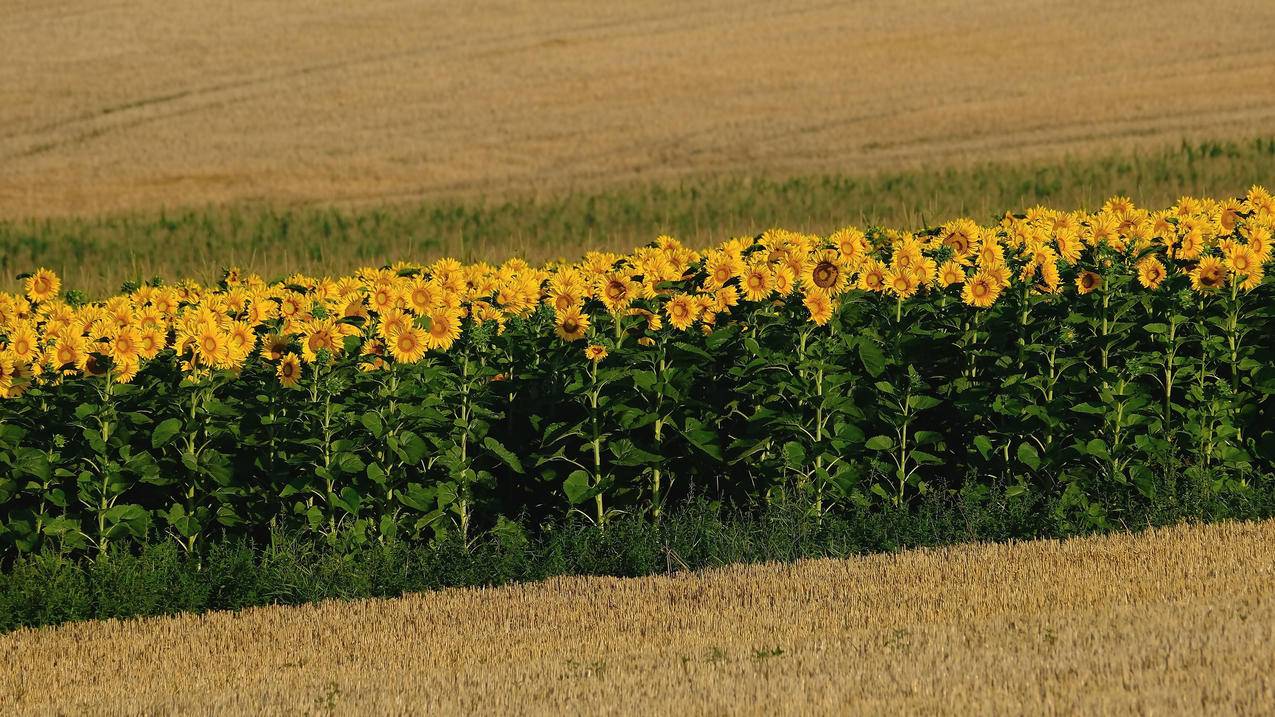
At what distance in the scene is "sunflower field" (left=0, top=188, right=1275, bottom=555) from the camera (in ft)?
27.0

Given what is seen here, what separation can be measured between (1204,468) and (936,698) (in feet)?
12.6

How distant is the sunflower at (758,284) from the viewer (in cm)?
846

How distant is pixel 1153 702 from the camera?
17.3 feet

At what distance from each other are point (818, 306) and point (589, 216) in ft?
50.7

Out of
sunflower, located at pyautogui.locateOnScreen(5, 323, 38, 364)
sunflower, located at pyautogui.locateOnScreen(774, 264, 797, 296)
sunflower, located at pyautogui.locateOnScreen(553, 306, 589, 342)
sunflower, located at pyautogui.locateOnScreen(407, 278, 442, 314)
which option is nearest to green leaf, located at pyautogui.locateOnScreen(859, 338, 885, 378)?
sunflower, located at pyautogui.locateOnScreen(774, 264, 797, 296)

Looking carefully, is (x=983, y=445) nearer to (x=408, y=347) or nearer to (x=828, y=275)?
(x=828, y=275)

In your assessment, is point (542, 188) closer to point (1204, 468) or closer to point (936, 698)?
point (1204, 468)

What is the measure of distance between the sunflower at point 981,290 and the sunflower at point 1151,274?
77cm

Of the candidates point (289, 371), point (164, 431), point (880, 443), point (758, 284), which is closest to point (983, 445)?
point (880, 443)

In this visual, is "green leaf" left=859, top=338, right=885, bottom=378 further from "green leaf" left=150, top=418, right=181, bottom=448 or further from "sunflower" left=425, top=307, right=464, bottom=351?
"green leaf" left=150, top=418, right=181, bottom=448

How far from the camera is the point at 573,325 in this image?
8.52 metres

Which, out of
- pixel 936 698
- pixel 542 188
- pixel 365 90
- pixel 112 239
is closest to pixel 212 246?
pixel 112 239

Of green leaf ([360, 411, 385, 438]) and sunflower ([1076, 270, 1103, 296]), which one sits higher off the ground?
sunflower ([1076, 270, 1103, 296])

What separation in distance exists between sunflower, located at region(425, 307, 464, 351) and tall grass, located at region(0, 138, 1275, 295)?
436 inches
